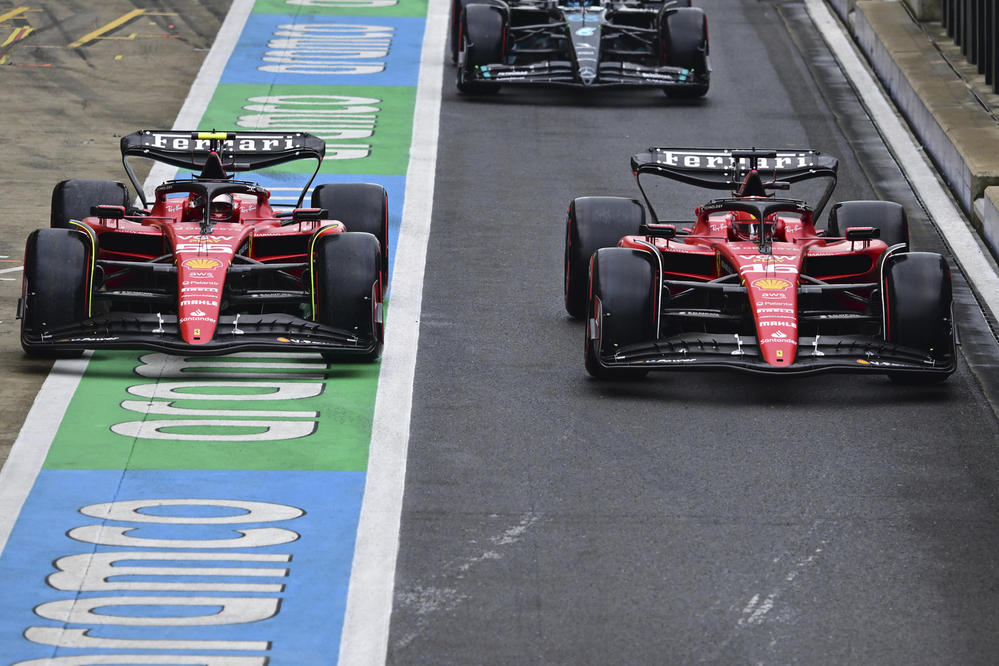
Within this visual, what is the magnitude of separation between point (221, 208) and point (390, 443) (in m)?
3.26

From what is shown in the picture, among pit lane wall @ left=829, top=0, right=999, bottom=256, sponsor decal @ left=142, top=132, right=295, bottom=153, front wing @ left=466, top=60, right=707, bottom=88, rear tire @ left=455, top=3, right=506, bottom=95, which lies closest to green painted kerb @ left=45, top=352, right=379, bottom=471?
sponsor decal @ left=142, top=132, right=295, bottom=153

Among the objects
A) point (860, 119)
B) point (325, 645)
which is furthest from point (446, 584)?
point (860, 119)

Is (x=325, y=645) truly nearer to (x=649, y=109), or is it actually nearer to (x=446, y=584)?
(x=446, y=584)

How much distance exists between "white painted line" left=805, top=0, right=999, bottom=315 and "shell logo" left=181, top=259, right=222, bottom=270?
22.1 ft

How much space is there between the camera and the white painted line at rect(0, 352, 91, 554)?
974 cm

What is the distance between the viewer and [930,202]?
17828mm

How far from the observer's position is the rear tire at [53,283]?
11820mm

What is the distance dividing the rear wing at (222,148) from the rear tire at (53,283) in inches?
67.2

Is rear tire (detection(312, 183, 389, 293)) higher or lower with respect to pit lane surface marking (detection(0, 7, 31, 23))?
higher

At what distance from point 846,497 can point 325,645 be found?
11.8 feet

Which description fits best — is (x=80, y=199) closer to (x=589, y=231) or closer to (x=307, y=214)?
(x=307, y=214)

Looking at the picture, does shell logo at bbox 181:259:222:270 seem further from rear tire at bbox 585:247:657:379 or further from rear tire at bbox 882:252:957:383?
rear tire at bbox 882:252:957:383

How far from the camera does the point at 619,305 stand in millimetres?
11555

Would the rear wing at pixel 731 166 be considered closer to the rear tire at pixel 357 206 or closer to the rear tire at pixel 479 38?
the rear tire at pixel 357 206
